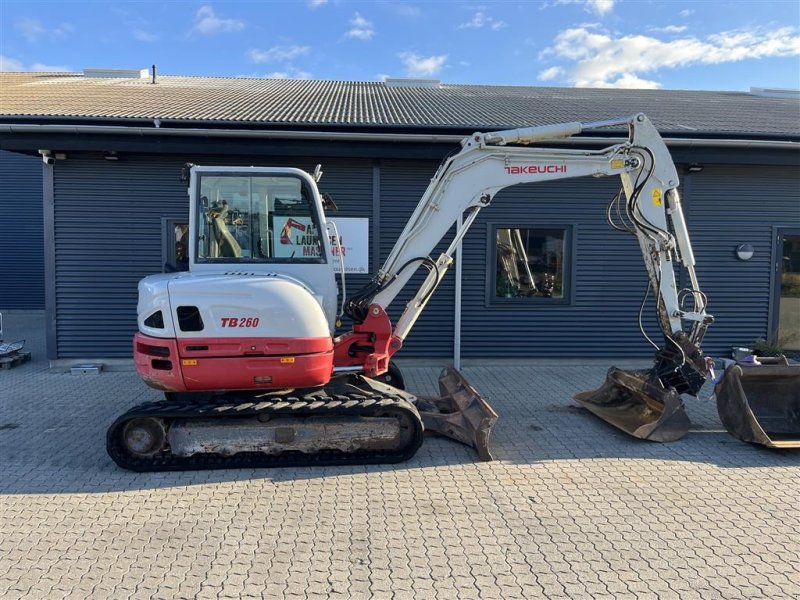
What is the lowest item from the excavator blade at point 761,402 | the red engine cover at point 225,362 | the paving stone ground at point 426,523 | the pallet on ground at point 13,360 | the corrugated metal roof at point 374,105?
the paving stone ground at point 426,523

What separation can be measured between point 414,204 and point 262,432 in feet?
16.4

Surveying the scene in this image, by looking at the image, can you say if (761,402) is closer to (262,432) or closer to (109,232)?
(262,432)

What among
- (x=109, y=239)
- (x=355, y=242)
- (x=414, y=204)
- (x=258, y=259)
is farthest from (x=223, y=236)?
(x=109, y=239)

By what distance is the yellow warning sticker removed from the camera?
5312 millimetres

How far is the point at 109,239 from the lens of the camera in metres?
8.14

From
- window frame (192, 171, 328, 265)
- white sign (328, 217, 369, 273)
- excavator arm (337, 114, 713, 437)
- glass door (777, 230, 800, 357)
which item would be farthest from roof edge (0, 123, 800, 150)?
window frame (192, 171, 328, 265)

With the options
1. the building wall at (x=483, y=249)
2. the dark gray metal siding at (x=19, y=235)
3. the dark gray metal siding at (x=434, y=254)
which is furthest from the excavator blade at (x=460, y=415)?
the dark gray metal siding at (x=19, y=235)

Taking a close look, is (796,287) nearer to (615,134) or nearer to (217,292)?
(615,134)

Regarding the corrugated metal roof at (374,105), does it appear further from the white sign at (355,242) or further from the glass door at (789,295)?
the glass door at (789,295)

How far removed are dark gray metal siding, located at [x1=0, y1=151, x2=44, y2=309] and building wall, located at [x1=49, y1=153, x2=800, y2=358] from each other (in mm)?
8427

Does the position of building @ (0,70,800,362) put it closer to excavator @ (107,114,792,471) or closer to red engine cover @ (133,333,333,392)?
excavator @ (107,114,792,471)

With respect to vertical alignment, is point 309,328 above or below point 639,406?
above

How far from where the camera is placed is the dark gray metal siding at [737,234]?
8711 mm

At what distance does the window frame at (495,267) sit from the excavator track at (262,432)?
4332 millimetres
